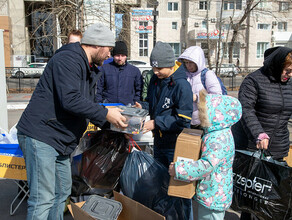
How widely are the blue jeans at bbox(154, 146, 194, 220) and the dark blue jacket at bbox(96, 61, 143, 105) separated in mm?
1680

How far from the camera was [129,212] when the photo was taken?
92.4 inches

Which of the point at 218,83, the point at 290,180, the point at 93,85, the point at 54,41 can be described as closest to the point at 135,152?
the point at 93,85

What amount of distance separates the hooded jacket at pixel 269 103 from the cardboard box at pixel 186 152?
752mm

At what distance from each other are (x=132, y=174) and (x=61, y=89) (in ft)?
3.16

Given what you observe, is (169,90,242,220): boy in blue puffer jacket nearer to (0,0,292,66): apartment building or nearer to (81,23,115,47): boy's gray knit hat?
(81,23,115,47): boy's gray knit hat

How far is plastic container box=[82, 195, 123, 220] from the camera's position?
2223mm

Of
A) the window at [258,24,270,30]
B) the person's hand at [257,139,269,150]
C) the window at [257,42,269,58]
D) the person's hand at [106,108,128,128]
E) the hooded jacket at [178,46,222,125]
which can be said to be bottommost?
the person's hand at [257,139,269,150]

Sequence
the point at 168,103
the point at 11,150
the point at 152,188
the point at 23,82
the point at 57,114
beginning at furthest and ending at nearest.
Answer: the point at 23,82
the point at 11,150
the point at 168,103
the point at 152,188
the point at 57,114

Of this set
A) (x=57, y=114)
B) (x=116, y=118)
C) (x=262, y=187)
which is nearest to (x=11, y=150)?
(x=57, y=114)

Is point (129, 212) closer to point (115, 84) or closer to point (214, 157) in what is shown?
point (214, 157)

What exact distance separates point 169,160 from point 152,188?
0.33m

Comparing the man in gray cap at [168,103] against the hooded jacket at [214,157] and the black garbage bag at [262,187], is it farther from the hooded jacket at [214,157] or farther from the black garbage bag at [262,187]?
the black garbage bag at [262,187]

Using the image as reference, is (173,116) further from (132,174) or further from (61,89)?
(61,89)

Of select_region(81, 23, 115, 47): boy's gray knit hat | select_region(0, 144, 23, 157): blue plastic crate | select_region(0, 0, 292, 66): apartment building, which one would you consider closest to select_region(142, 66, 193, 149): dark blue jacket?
select_region(81, 23, 115, 47): boy's gray knit hat
